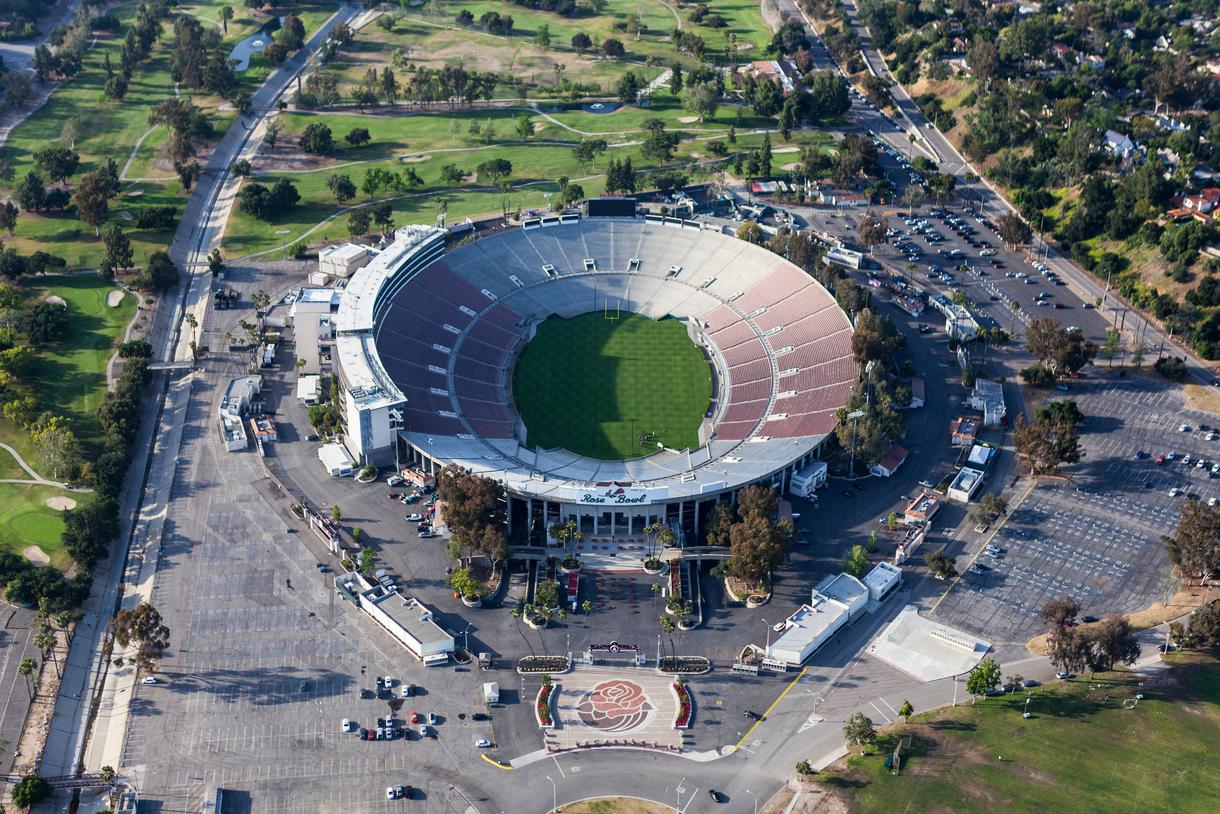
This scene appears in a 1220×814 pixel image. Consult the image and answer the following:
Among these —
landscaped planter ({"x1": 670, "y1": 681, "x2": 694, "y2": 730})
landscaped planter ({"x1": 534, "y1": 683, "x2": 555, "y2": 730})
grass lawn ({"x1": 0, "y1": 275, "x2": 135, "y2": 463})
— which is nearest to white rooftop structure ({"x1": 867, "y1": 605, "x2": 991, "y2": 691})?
landscaped planter ({"x1": 670, "y1": 681, "x2": 694, "y2": 730})

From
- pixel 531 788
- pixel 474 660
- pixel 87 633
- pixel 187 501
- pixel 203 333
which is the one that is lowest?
pixel 531 788

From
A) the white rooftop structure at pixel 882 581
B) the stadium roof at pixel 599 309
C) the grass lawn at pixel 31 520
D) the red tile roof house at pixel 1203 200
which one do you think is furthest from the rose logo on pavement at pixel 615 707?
the red tile roof house at pixel 1203 200

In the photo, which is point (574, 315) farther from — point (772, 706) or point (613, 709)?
point (772, 706)

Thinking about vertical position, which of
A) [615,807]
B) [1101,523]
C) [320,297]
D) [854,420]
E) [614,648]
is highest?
[320,297]

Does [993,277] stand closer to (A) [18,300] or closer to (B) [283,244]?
(B) [283,244]

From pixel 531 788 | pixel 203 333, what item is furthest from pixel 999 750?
pixel 203 333

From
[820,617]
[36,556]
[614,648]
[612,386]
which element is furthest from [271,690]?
[612,386]
